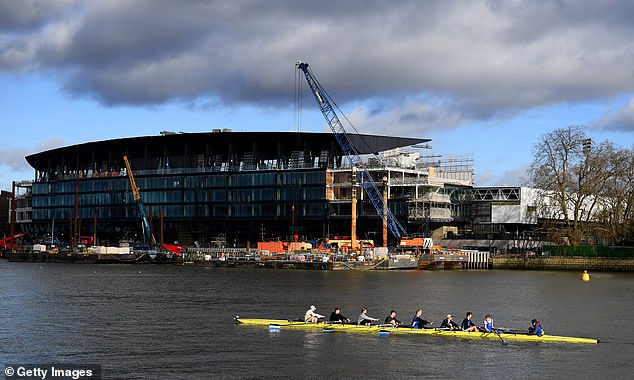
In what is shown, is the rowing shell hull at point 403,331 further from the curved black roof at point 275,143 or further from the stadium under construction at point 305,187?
the curved black roof at point 275,143

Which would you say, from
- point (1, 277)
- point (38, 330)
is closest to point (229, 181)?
point (1, 277)

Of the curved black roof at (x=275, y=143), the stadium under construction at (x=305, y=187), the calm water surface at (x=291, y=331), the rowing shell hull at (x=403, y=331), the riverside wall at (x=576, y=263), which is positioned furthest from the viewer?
the curved black roof at (x=275, y=143)

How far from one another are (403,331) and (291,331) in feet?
26.2

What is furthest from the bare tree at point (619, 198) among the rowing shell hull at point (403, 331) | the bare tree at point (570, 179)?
the rowing shell hull at point (403, 331)

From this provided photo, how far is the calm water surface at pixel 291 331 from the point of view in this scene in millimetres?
49000

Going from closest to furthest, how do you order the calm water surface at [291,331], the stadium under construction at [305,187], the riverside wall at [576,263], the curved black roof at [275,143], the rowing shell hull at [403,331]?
1. the calm water surface at [291,331]
2. the rowing shell hull at [403,331]
3. the riverside wall at [576,263]
4. the stadium under construction at [305,187]
5. the curved black roof at [275,143]

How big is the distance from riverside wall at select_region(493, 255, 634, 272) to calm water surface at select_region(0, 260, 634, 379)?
87.6ft

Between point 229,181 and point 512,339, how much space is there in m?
140

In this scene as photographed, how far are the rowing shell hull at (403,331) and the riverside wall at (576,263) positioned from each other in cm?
9232

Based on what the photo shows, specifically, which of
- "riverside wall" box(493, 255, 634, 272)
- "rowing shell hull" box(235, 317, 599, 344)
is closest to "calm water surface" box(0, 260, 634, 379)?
"rowing shell hull" box(235, 317, 599, 344)

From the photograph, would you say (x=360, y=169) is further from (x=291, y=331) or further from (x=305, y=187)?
(x=291, y=331)

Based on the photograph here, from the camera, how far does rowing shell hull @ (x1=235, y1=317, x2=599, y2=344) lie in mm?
57906

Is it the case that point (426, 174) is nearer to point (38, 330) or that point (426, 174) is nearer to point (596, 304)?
point (596, 304)

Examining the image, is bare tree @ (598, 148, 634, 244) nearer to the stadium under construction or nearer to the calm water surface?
the calm water surface
